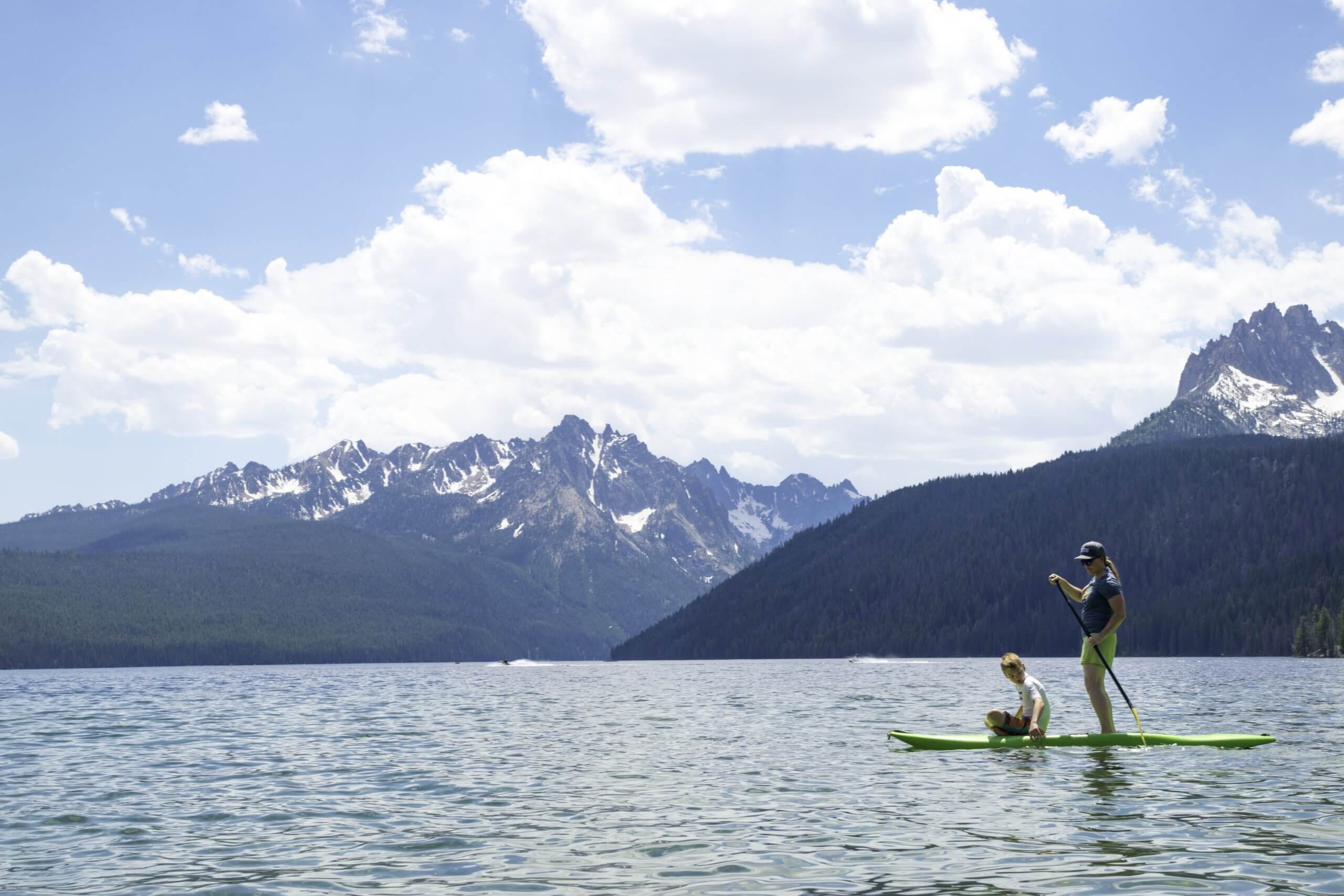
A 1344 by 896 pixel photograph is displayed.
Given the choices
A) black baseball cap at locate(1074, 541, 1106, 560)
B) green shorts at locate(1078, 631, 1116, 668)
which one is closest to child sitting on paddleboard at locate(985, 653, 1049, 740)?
green shorts at locate(1078, 631, 1116, 668)

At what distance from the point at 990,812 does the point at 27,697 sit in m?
105

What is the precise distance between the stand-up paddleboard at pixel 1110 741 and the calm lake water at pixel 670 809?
0.42 meters

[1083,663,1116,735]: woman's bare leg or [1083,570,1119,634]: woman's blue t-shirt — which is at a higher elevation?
[1083,570,1119,634]: woman's blue t-shirt

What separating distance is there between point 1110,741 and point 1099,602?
4.74m

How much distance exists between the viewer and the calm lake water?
53.8 feet

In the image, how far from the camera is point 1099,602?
29.2m

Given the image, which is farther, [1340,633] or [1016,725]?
[1340,633]

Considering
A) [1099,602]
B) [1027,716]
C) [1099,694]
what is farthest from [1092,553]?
[1027,716]

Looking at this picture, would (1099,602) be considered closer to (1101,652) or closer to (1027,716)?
(1101,652)

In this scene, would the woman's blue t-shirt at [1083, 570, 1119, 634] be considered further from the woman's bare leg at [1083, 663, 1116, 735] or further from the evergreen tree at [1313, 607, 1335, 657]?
the evergreen tree at [1313, 607, 1335, 657]

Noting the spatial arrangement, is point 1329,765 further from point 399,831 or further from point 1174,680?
point 1174,680

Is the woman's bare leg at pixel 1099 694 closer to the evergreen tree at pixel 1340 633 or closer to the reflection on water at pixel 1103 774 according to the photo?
the reflection on water at pixel 1103 774

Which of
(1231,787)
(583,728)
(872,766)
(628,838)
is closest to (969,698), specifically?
(583,728)

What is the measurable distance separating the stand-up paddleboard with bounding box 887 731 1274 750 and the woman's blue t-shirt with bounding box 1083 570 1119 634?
3851 millimetres
